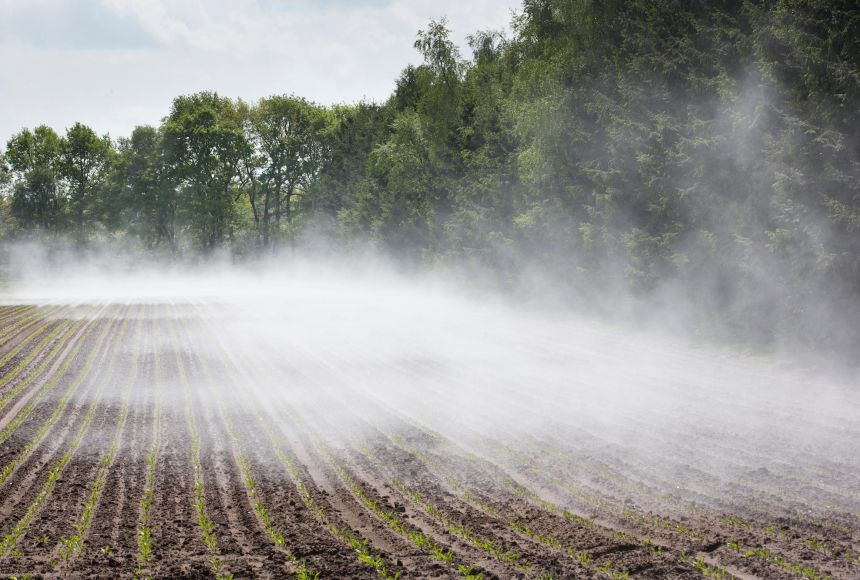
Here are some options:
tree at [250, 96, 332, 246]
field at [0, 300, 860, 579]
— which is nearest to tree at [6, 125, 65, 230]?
tree at [250, 96, 332, 246]

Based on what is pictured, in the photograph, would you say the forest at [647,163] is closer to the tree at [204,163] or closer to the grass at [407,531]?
the grass at [407,531]

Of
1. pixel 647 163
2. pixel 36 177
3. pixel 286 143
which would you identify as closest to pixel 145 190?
pixel 36 177

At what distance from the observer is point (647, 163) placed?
20.4 metres

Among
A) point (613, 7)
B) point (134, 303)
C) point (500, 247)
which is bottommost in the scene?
point (134, 303)

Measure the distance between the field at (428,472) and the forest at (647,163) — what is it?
3.10 meters

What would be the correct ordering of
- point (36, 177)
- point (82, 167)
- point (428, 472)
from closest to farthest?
1. point (428, 472)
2. point (36, 177)
3. point (82, 167)

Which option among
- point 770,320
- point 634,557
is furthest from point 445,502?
point 770,320

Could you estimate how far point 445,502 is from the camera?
7.76 m

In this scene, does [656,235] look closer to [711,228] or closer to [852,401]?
[711,228]

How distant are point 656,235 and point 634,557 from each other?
16.2 m

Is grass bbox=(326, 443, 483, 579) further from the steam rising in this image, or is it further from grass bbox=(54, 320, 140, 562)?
grass bbox=(54, 320, 140, 562)

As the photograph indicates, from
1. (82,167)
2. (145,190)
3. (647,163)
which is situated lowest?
(647,163)

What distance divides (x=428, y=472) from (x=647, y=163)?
1448cm

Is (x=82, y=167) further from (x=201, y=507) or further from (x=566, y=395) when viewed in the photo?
(x=201, y=507)
